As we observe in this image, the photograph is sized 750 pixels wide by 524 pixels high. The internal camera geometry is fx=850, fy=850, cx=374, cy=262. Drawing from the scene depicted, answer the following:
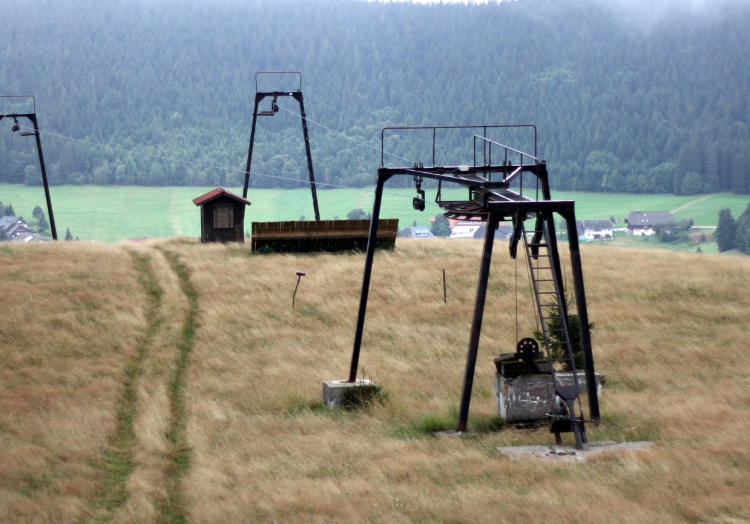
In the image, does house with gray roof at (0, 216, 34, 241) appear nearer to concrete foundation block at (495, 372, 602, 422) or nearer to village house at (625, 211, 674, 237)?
village house at (625, 211, 674, 237)

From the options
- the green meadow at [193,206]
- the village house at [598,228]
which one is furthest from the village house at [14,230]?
the village house at [598,228]

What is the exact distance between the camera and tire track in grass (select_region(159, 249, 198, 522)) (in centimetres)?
1098

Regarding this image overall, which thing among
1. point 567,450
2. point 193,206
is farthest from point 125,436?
point 193,206

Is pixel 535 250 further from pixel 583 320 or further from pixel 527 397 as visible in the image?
pixel 527 397

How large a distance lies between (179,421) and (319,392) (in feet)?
9.21

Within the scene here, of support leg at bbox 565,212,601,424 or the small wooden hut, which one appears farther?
the small wooden hut

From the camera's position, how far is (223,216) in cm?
3478

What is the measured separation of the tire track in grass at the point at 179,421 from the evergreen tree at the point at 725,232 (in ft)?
339

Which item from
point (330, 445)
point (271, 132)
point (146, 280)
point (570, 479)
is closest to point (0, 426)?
point (330, 445)

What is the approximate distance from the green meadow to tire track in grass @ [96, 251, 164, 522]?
104 m

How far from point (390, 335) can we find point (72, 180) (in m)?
153

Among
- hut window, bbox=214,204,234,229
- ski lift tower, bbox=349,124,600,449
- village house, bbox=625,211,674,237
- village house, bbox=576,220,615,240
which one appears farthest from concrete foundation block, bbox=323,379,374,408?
village house, bbox=625,211,674,237

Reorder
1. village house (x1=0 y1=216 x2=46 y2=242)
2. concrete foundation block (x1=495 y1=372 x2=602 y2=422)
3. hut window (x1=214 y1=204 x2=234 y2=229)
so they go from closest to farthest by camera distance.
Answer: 1. concrete foundation block (x1=495 y1=372 x2=602 y2=422)
2. hut window (x1=214 y1=204 x2=234 y2=229)
3. village house (x1=0 y1=216 x2=46 y2=242)

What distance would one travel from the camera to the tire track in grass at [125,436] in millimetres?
11367
